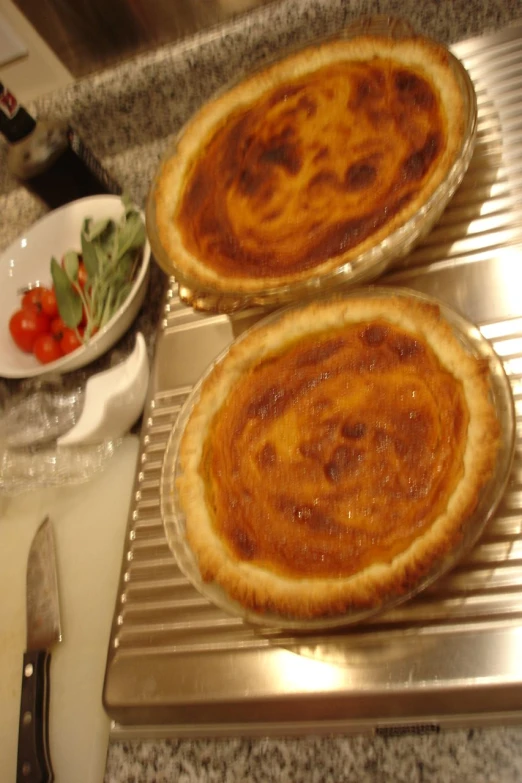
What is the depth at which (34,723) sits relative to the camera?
0.88 meters

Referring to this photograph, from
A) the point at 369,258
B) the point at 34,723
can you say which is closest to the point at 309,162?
the point at 369,258

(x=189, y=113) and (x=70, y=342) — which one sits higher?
(x=189, y=113)

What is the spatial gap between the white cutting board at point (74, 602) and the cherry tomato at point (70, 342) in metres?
0.22

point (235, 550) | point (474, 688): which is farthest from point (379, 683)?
point (235, 550)

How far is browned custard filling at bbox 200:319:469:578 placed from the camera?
2.29ft

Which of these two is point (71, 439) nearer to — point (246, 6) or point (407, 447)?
point (407, 447)

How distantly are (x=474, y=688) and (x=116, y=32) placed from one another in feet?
4.23

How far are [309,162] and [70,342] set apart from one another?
541 millimetres

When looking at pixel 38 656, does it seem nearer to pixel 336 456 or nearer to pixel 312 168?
pixel 336 456

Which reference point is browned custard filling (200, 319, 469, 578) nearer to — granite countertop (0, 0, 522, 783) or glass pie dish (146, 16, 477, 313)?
glass pie dish (146, 16, 477, 313)

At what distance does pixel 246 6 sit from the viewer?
117 centimetres

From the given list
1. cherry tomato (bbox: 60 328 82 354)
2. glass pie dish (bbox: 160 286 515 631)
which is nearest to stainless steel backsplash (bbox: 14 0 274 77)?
cherry tomato (bbox: 60 328 82 354)

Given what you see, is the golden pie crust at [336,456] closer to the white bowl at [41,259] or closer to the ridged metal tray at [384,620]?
the ridged metal tray at [384,620]

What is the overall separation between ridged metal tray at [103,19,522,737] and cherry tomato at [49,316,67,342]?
270mm
